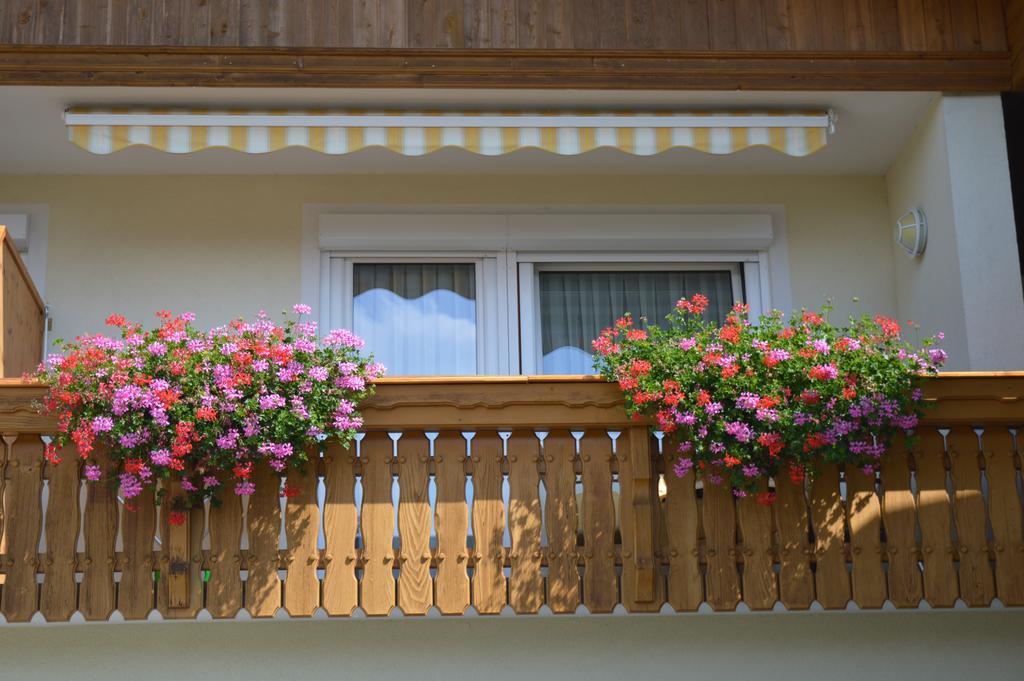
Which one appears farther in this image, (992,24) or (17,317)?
(992,24)

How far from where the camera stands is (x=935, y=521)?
654 cm

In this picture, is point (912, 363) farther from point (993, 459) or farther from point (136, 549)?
point (136, 549)

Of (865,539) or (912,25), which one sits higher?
(912,25)

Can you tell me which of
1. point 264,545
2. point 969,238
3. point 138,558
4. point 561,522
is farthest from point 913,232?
point 138,558

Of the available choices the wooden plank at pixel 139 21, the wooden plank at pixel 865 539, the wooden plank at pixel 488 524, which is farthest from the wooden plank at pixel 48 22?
the wooden plank at pixel 865 539

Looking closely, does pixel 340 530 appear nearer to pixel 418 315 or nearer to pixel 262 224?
pixel 418 315

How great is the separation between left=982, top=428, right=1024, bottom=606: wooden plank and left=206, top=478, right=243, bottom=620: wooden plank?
3642 mm

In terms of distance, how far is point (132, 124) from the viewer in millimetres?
7926

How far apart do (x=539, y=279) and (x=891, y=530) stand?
3.23m

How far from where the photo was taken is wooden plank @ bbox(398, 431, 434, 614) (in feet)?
20.9

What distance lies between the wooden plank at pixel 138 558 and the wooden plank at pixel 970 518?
12.7 feet

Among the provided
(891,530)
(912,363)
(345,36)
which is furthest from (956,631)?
(345,36)

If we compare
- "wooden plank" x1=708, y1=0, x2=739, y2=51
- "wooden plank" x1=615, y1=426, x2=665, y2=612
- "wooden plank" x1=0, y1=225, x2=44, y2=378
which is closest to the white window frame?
"wooden plank" x1=708, y1=0, x2=739, y2=51

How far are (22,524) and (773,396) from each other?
3.61m
